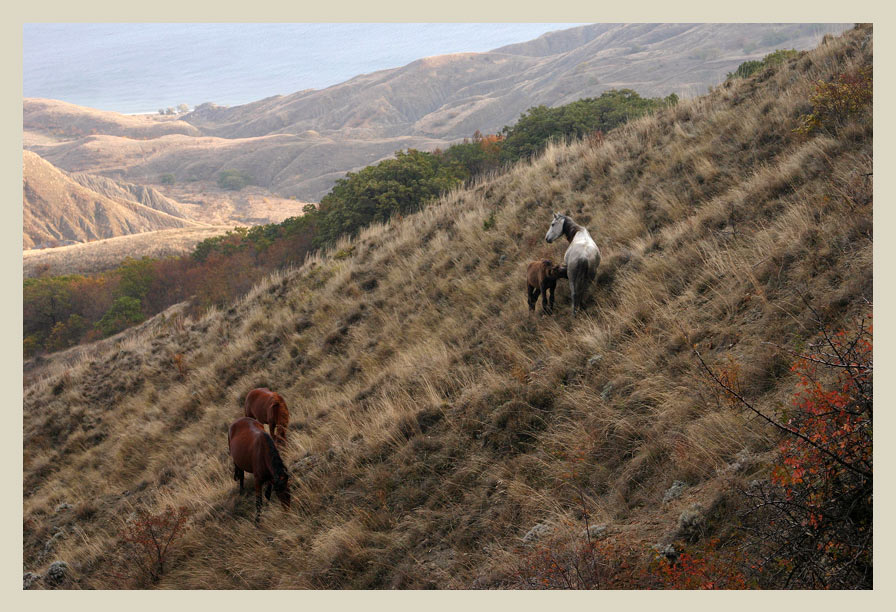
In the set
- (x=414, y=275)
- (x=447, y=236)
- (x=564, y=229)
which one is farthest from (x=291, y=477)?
(x=447, y=236)

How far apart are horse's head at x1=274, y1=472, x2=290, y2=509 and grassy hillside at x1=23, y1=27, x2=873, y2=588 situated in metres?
0.18

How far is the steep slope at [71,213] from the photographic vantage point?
338 feet

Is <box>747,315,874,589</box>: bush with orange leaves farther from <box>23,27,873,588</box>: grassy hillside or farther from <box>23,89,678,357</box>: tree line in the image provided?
<box>23,89,678,357</box>: tree line

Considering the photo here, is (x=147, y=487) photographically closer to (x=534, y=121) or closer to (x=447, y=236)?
(x=447, y=236)

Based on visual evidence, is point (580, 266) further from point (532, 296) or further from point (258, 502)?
point (258, 502)

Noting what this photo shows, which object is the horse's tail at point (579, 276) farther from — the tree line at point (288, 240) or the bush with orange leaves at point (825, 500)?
the tree line at point (288, 240)

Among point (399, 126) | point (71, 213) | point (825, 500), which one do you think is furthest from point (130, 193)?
point (825, 500)

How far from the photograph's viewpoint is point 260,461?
6621 mm

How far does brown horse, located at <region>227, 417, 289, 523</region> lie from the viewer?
6.49 meters

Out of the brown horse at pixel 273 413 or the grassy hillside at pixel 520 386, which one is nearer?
the grassy hillside at pixel 520 386

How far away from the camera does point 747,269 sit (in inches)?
246

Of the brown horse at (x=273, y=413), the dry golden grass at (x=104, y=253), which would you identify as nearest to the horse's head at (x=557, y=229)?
the brown horse at (x=273, y=413)

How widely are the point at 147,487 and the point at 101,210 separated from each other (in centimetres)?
12013

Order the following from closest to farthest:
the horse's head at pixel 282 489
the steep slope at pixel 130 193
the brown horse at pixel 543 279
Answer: the horse's head at pixel 282 489 < the brown horse at pixel 543 279 < the steep slope at pixel 130 193
